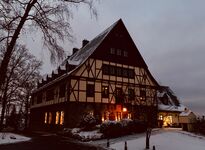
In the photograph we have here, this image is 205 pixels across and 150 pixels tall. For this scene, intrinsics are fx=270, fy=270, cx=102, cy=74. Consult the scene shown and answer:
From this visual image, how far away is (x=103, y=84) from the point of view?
3538cm

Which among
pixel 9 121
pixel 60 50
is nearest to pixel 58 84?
pixel 9 121

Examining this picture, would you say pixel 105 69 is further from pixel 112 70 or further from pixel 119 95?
pixel 119 95

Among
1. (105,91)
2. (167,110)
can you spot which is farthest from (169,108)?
(105,91)

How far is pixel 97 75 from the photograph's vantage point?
115 ft

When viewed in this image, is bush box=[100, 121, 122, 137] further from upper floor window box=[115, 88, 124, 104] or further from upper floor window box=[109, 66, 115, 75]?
upper floor window box=[109, 66, 115, 75]

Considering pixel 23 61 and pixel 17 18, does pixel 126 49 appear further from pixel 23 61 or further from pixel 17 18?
pixel 17 18

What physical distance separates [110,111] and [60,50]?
1024 inches

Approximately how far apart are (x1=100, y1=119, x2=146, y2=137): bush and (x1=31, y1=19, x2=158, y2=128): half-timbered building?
93.5 inches

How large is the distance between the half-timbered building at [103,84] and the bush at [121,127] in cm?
238

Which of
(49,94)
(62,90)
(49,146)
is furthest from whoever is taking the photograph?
(49,94)

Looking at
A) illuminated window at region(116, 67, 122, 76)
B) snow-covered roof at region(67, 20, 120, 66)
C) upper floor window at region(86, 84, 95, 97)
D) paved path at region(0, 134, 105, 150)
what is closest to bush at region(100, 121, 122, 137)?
paved path at region(0, 134, 105, 150)

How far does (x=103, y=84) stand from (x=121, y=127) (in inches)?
365

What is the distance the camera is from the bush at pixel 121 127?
2656cm

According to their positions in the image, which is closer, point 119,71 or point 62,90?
point 62,90
